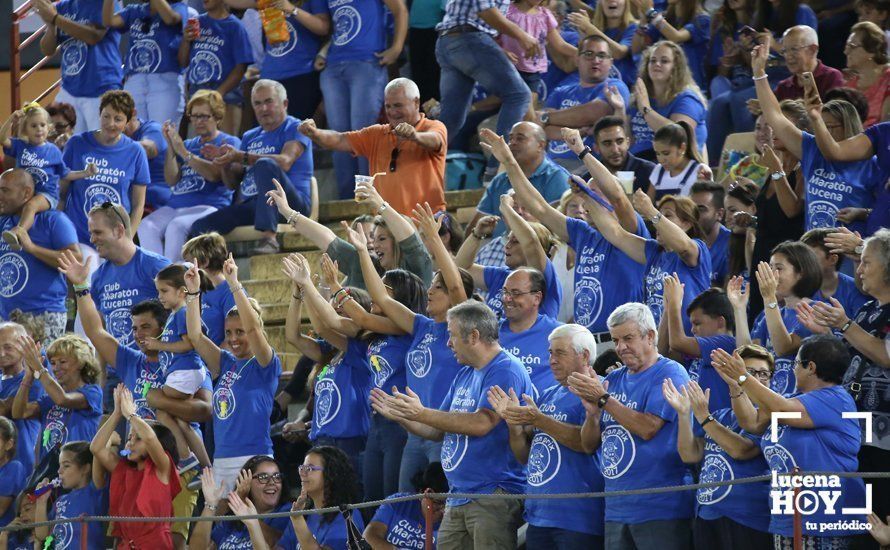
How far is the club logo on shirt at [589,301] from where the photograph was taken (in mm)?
8672

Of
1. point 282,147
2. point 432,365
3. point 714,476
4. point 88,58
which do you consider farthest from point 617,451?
point 88,58

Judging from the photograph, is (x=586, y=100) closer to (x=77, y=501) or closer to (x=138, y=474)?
(x=138, y=474)

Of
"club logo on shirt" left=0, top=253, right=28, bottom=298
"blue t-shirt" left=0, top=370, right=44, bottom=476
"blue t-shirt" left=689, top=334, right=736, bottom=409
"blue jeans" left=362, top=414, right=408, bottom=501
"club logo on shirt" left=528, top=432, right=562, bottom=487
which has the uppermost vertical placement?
"blue t-shirt" left=689, top=334, right=736, bottom=409

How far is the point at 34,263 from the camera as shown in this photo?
11.2 meters

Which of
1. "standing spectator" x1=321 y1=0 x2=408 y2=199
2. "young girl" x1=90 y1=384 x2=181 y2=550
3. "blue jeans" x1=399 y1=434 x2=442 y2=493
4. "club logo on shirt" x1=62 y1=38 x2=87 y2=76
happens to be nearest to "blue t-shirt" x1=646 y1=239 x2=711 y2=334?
"blue jeans" x1=399 y1=434 x2=442 y2=493

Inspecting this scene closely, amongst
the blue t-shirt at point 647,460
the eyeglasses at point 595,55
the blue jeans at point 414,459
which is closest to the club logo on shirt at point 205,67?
the eyeglasses at point 595,55

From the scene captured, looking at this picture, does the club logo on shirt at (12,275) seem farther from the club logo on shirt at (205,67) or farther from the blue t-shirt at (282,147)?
the club logo on shirt at (205,67)

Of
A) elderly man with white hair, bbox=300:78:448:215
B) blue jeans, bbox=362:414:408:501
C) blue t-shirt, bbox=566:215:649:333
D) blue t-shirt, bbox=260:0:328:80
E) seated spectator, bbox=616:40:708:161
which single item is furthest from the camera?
blue t-shirt, bbox=260:0:328:80

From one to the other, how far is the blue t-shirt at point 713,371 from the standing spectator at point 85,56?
23.0 feet

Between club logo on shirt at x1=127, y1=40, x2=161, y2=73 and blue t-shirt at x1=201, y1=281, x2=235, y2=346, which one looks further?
club logo on shirt at x1=127, y1=40, x2=161, y2=73

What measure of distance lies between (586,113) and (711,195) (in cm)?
204

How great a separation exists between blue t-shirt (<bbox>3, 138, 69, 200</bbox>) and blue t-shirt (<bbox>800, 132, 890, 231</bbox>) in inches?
222

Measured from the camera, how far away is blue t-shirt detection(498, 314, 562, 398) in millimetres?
8086

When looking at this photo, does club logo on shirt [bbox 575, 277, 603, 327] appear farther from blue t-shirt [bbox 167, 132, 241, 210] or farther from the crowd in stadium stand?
blue t-shirt [bbox 167, 132, 241, 210]
